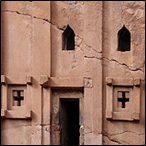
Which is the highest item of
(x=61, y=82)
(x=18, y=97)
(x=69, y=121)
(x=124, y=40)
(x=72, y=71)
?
(x=124, y=40)

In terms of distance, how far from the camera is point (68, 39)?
5.49 meters

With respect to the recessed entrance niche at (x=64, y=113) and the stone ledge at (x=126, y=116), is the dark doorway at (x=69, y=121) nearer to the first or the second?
the recessed entrance niche at (x=64, y=113)

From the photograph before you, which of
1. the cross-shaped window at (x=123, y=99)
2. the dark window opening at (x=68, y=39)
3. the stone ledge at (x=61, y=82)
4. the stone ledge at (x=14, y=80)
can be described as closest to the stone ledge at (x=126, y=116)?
the cross-shaped window at (x=123, y=99)

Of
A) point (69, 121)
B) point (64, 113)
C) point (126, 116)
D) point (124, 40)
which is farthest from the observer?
point (69, 121)

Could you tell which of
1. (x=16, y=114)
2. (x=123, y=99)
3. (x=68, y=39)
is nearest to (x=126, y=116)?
(x=123, y=99)

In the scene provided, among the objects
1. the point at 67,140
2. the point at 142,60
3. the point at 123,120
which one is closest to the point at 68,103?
the point at 67,140

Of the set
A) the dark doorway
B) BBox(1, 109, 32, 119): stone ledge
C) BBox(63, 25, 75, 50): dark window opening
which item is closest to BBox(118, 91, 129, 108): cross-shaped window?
the dark doorway

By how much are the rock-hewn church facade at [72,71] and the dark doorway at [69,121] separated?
15 mm

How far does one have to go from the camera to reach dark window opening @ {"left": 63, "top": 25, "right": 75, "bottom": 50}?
17.8 feet

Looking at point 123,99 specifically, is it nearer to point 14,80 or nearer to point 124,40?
point 124,40

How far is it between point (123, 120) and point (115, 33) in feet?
3.62

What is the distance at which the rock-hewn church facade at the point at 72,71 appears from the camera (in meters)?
5.17

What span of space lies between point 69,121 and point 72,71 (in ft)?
2.75

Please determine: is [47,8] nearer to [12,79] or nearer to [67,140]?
[12,79]
